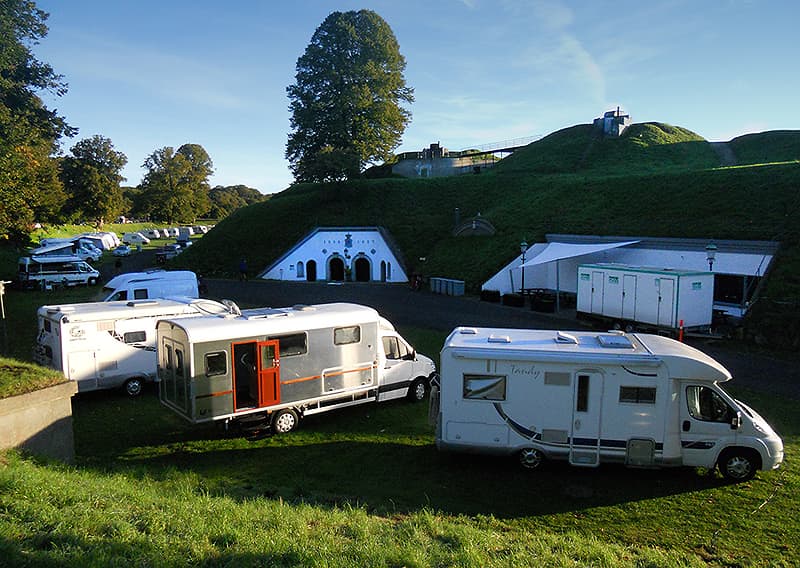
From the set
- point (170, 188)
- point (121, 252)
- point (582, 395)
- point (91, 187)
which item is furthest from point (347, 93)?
point (582, 395)

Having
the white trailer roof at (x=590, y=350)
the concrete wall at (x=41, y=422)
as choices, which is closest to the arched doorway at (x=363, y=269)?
the white trailer roof at (x=590, y=350)

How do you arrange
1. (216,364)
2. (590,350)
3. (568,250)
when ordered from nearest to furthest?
(590,350), (216,364), (568,250)

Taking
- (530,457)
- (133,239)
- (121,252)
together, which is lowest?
(530,457)

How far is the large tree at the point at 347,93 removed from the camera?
54625 millimetres

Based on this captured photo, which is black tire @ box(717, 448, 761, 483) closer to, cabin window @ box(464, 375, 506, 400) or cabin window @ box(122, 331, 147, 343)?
cabin window @ box(464, 375, 506, 400)

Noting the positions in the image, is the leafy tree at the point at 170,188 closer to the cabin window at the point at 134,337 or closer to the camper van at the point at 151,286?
the camper van at the point at 151,286

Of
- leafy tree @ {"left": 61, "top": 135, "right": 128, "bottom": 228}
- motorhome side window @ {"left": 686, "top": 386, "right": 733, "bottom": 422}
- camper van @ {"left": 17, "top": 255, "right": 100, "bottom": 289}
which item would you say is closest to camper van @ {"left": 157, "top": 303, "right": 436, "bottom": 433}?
motorhome side window @ {"left": 686, "top": 386, "right": 733, "bottom": 422}

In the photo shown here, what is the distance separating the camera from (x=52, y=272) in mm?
34250

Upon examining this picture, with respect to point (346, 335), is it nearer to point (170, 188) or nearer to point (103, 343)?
point (103, 343)

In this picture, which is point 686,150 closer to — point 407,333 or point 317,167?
point 317,167

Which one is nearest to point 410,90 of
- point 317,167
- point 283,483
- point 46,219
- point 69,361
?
point 317,167

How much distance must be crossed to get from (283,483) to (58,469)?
343cm

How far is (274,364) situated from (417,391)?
4395 millimetres

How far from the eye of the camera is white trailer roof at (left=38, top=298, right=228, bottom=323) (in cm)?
1387
